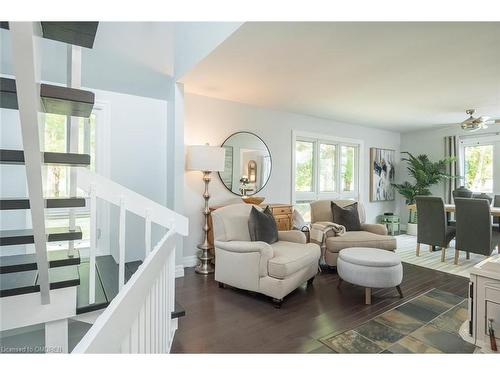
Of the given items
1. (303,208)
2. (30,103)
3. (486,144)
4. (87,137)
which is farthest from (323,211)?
(486,144)

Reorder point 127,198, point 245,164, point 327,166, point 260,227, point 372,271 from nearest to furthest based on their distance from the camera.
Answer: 1. point 127,198
2. point 372,271
3. point 260,227
4. point 245,164
5. point 327,166

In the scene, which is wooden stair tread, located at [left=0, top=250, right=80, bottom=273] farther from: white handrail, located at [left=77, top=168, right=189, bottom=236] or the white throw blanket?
the white throw blanket

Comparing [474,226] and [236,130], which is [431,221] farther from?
[236,130]

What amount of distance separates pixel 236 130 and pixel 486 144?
194 inches

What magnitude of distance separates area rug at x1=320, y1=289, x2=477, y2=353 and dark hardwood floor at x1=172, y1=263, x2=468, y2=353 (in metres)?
0.09

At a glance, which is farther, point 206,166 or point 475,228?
point 475,228

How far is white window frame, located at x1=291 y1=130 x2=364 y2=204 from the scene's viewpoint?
4812 millimetres

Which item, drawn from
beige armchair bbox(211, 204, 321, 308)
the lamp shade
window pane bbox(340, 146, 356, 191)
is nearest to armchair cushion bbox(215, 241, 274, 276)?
beige armchair bbox(211, 204, 321, 308)

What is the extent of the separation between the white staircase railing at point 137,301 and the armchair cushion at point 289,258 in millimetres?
914

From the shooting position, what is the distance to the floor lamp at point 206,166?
3.32m

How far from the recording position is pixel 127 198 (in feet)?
6.80

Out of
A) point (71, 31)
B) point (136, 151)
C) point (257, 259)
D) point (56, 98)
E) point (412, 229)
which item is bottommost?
point (412, 229)

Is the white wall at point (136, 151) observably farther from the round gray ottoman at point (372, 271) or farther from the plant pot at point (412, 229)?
the plant pot at point (412, 229)
